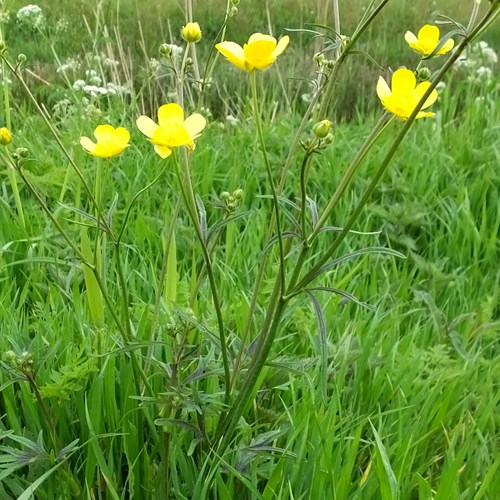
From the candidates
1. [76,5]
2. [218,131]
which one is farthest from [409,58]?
[218,131]

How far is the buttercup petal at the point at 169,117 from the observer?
68 centimetres

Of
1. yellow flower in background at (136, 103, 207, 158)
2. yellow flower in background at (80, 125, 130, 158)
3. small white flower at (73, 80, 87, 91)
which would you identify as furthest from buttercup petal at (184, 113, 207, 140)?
small white flower at (73, 80, 87, 91)

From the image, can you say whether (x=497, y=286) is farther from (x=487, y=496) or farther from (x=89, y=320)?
(x=89, y=320)

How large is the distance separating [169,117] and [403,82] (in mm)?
253

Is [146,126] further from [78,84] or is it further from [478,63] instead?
[478,63]

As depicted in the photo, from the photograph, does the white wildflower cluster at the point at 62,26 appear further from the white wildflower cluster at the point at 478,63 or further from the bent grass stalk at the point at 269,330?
the bent grass stalk at the point at 269,330

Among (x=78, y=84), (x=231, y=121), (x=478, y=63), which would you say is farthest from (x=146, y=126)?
(x=478, y=63)

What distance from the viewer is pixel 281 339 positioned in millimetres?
1205

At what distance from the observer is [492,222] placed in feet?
6.36

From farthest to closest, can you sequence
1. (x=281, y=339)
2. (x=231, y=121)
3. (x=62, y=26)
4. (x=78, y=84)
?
1. (x=62, y=26)
2. (x=231, y=121)
3. (x=78, y=84)
4. (x=281, y=339)

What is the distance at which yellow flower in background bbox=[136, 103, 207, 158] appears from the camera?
668 millimetres

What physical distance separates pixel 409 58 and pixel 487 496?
13.2 feet

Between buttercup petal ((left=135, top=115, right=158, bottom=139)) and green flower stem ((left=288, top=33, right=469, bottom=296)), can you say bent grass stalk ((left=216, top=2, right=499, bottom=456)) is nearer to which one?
green flower stem ((left=288, top=33, right=469, bottom=296))

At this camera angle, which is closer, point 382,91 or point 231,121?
point 382,91
